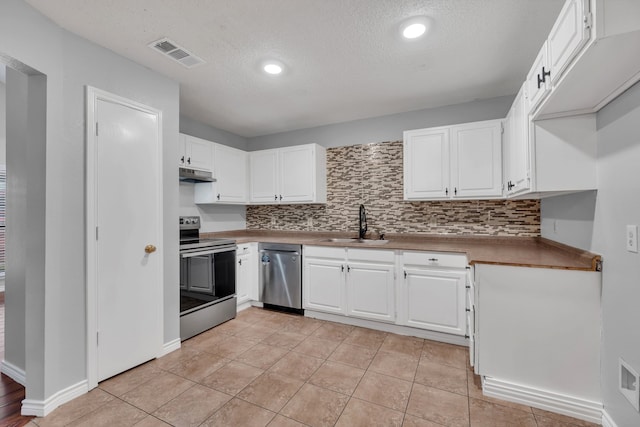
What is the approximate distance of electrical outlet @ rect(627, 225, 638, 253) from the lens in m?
1.32

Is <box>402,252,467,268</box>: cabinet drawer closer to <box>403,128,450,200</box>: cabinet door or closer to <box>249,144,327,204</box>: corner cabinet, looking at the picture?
<box>403,128,450,200</box>: cabinet door

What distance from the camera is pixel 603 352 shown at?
1622 millimetres

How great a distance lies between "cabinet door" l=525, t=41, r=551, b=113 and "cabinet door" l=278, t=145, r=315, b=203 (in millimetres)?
2418

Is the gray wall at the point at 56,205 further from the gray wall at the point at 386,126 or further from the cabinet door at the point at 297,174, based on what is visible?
the gray wall at the point at 386,126

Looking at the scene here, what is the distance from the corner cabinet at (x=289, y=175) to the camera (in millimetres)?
3781

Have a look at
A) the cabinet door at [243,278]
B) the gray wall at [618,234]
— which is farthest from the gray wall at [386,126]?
the cabinet door at [243,278]

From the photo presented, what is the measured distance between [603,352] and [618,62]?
5.01 feet

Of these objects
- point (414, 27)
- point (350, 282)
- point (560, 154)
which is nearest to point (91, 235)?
point (350, 282)

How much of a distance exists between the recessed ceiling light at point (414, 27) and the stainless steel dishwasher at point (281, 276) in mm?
2289

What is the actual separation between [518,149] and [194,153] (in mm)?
3246

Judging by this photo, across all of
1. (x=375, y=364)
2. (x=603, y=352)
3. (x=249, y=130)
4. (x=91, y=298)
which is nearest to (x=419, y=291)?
(x=375, y=364)

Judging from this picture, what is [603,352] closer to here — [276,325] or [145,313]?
[276,325]

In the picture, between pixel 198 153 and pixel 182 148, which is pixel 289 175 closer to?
pixel 198 153

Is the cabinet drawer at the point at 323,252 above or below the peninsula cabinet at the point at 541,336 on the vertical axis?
above
